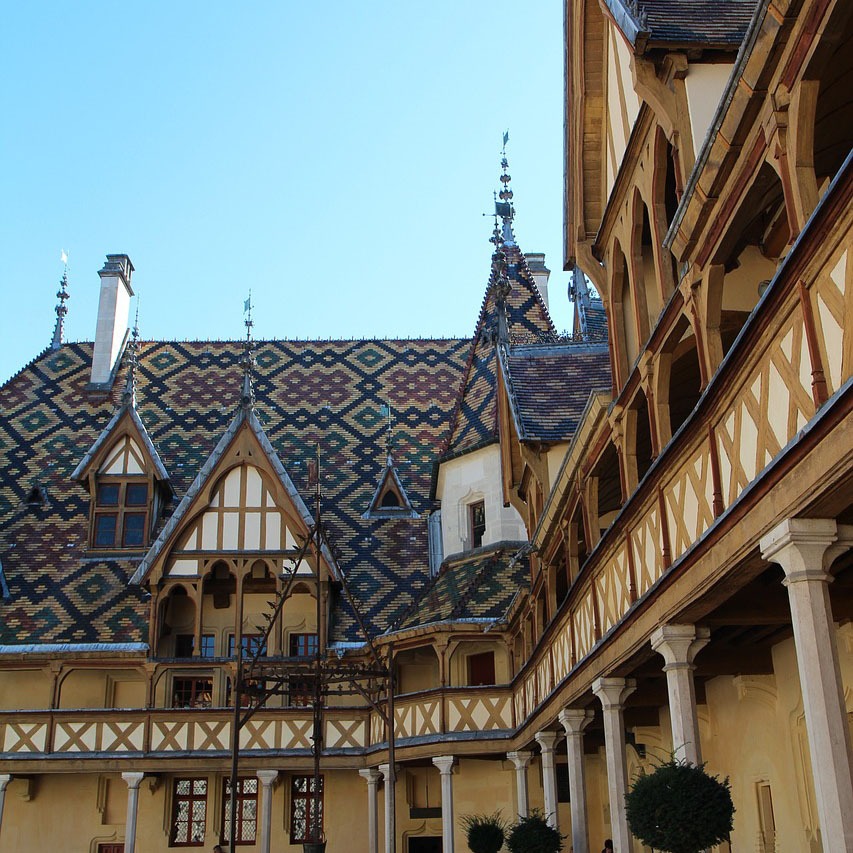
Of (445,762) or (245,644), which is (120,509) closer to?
(245,644)

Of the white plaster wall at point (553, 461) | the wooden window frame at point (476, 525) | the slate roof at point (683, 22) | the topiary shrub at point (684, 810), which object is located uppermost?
the wooden window frame at point (476, 525)

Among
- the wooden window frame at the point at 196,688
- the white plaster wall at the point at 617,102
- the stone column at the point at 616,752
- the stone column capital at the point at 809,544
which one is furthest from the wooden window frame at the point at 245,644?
the stone column capital at the point at 809,544

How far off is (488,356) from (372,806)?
10.3m

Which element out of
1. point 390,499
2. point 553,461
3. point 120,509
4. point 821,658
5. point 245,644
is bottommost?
point 821,658

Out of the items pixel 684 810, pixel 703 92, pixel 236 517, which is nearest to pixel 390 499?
pixel 236 517

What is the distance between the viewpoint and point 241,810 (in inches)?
922

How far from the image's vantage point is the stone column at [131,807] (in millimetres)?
21312

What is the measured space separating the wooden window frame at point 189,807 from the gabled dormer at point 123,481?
543 cm

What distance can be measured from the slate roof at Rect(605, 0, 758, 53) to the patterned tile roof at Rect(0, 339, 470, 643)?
1627 cm

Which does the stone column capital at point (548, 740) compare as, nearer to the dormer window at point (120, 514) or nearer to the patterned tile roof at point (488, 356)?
the patterned tile roof at point (488, 356)

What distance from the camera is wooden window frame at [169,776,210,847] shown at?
22703 millimetres

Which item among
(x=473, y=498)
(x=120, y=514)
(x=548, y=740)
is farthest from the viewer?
(x=120, y=514)

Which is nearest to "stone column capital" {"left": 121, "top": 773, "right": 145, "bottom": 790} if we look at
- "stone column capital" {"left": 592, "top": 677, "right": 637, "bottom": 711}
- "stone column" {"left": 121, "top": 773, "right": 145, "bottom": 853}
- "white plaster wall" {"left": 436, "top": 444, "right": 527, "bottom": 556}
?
→ "stone column" {"left": 121, "top": 773, "right": 145, "bottom": 853}

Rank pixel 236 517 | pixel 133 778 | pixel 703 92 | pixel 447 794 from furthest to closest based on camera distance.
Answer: pixel 236 517, pixel 133 778, pixel 447 794, pixel 703 92
